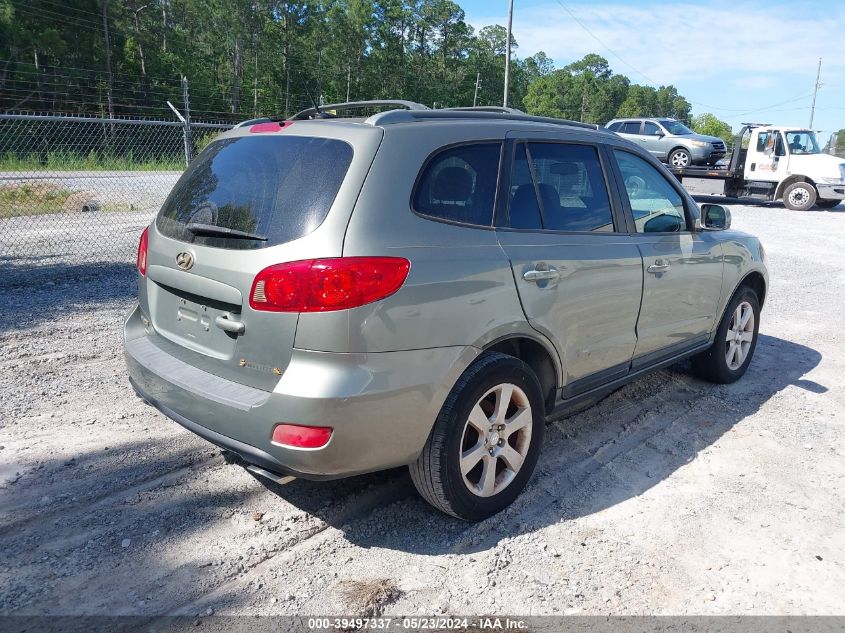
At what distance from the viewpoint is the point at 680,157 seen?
21.5 m

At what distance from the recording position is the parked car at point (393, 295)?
8.44 ft

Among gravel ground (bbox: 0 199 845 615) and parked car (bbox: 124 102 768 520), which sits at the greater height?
parked car (bbox: 124 102 768 520)

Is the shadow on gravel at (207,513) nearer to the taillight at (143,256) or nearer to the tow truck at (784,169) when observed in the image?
the taillight at (143,256)

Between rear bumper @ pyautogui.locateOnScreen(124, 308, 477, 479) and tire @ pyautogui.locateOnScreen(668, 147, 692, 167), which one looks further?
tire @ pyautogui.locateOnScreen(668, 147, 692, 167)

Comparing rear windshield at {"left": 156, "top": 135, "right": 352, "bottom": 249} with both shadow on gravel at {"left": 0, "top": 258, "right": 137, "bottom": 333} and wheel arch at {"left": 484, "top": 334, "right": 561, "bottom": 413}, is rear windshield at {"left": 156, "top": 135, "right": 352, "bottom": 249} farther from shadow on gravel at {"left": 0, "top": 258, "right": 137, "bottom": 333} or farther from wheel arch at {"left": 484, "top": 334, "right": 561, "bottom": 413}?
shadow on gravel at {"left": 0, "top": 258, "right": 137, "bottom": 333}

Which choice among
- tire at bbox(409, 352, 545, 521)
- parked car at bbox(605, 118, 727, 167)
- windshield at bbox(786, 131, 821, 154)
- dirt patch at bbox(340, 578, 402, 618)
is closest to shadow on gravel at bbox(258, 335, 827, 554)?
tire at bbox(409, 352, 545, 521)

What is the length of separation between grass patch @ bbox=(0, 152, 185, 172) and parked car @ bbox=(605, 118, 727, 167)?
546 inches

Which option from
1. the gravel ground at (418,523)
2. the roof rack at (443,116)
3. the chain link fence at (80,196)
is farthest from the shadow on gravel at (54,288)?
the roof rack at (443,116)

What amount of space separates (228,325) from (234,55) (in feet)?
166

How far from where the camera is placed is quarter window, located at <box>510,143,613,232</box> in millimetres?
3330

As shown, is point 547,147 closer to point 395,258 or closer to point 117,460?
point 395,258

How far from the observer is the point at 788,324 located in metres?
7.15

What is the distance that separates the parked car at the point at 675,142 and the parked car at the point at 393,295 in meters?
19.3

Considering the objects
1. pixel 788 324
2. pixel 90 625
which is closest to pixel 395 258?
pixel 90 625
